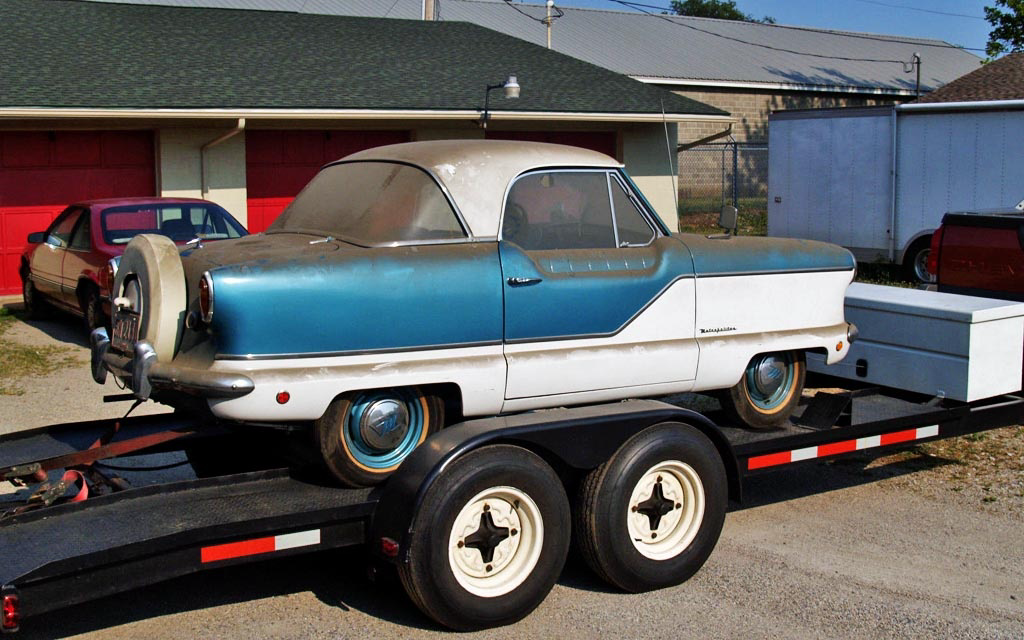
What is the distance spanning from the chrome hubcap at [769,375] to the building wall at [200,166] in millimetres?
11923

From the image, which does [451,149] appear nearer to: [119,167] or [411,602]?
[411,602]

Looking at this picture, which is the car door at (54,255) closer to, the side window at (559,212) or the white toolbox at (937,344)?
the side window at (559,212)

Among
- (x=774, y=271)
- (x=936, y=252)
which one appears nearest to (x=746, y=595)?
(x=774, y=271)

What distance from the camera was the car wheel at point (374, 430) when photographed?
205 inches

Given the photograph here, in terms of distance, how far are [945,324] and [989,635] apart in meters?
2.27

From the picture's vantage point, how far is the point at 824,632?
521 cm

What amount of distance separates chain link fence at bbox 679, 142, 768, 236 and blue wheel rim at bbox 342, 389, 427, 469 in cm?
2101

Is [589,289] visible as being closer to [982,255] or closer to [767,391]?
[767,391]

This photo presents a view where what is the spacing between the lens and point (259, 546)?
188 inches

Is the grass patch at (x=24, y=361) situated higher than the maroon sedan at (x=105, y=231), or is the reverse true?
the maroon sedan at (x=105, y=231)

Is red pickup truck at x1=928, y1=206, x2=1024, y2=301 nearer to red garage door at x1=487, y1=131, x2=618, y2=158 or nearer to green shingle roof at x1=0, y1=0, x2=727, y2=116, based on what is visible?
green shingle roof at x1=0, y1=0, x2=727, y2=116


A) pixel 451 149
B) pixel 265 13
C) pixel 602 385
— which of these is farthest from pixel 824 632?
pixel 265 13

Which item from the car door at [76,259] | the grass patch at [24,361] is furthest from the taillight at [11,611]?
the car door at [76,259]

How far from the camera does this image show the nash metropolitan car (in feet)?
16.4
